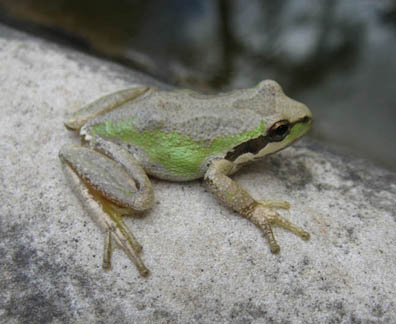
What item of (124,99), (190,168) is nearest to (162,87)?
(124,99)

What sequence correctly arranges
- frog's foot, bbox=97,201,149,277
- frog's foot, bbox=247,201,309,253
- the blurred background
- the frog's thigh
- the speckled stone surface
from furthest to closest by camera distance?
the blurred background → the frog's thigh → frog's foot, bbox=247,201,309,253 → frog's foot, bbox=97,201,149,277 → the speckled stone surface

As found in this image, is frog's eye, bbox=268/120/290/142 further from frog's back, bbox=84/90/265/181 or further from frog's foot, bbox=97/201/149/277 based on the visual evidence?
frog's foot, bbox=97/201/149/277

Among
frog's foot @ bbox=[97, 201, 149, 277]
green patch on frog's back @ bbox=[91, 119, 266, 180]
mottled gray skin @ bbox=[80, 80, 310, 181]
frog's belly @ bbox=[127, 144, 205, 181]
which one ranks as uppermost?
mottled gray skin @ bbox=[80, 80, 310, 181]


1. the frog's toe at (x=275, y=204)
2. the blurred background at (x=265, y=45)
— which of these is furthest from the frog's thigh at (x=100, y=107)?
the blurred background at (x=265, y=45)

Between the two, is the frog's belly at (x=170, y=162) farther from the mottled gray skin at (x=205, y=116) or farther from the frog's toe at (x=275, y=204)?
the frog's toe at (x=275, y=204)

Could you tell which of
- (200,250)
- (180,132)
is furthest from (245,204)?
(180,132)

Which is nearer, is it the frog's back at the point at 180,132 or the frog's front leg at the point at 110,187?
the frog's front leg at the point at 110,187

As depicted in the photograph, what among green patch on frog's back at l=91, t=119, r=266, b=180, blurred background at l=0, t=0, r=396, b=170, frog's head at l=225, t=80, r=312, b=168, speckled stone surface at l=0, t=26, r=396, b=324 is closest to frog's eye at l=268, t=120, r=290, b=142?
frog's head at l=225, t=80, r=312, b=168
